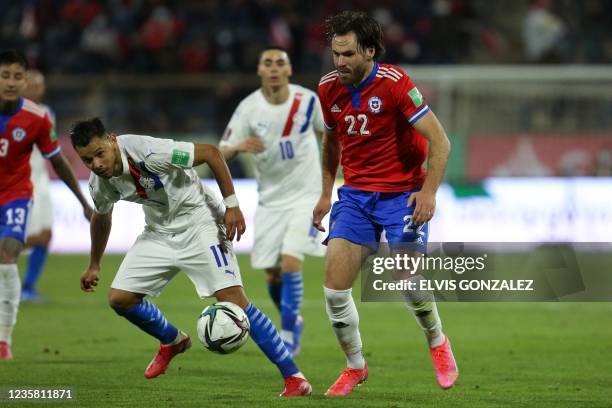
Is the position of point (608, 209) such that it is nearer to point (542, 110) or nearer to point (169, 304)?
point (542, 110)

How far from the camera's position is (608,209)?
16.4 metres

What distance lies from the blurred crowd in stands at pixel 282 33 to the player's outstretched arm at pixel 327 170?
12808 millimetres

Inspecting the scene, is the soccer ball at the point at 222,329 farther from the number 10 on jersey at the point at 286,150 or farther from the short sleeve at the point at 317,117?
the short sleeve at the point at 317,117

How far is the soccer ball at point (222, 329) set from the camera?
6727 millimetres

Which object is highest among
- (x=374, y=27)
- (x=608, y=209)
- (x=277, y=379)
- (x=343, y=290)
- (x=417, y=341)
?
(x=374, y=27)

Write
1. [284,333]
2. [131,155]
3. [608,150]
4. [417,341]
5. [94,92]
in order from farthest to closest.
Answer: [94,92] < [608,150] < [417,341] < [284,333] < [131,155]

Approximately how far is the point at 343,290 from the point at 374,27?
67.2 inches

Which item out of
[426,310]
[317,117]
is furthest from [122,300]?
[317,117]

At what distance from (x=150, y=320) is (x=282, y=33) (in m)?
13.8

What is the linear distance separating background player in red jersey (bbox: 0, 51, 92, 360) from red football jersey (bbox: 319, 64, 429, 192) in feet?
8.20

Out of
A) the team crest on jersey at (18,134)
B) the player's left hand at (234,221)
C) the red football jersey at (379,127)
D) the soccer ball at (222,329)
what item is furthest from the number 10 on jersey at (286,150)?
the soccer ball at (222,329)

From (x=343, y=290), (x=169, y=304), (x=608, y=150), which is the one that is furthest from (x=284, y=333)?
(x=608, y=150)

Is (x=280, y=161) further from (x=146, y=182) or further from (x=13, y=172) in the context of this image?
(x=146, y=182)

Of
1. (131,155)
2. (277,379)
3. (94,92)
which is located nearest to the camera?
(131,155)
